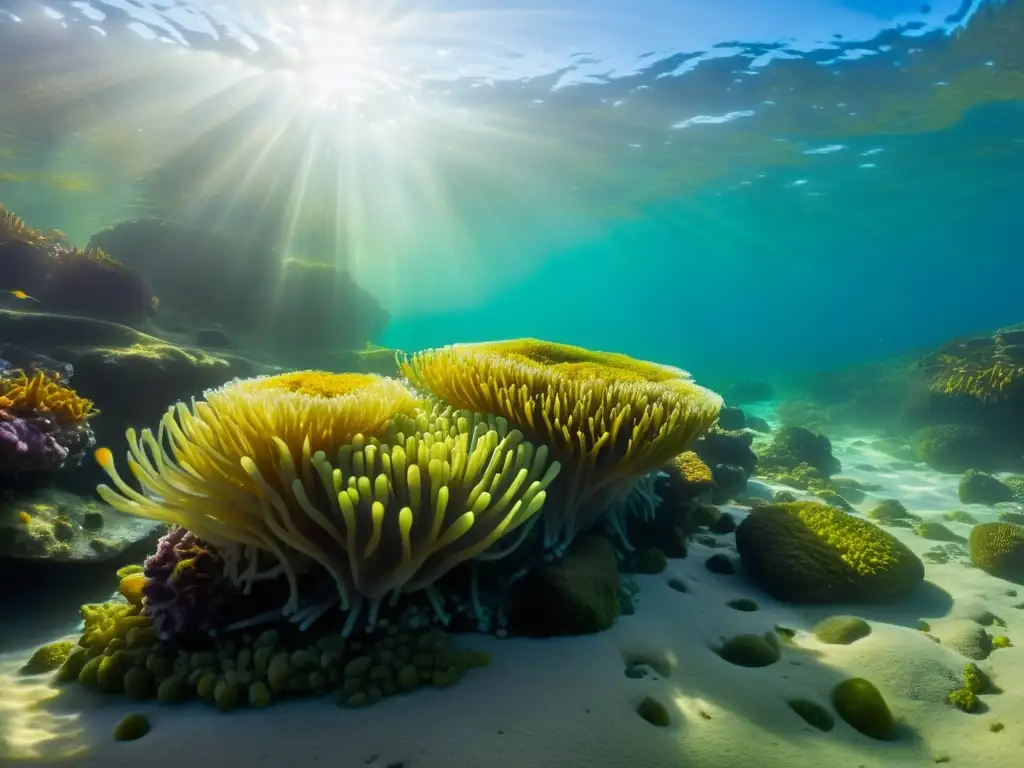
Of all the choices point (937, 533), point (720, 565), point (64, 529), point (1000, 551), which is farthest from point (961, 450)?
point (64, 529)

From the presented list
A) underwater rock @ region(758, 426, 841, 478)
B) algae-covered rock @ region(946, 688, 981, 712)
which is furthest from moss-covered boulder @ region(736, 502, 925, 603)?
underwater rock @ region(758, 426, 841, 478)

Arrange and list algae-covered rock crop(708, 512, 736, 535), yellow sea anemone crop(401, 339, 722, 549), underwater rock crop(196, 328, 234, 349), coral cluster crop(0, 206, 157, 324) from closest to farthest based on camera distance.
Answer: yellow sea anemone crop(401, 339, 722, 549) → algae-covered rock crop(708, 512, 736, 535) → coral cluster crop(0, 206, 157, 324) → underwater rock crop(196, 328, 234, 349)

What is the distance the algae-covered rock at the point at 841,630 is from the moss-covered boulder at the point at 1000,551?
3071 millimetres

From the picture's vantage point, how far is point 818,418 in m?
20.7

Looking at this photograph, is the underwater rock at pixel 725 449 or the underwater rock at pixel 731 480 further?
the underwater rock at pixel 725 449

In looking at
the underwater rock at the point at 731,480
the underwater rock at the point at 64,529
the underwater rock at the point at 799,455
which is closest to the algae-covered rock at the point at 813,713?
the underwater rock at the point at 64,529

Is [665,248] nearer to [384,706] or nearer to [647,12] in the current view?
[647,12]

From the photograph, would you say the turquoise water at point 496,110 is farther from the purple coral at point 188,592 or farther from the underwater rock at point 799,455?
the purple coral at point 188,592

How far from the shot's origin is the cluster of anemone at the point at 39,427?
4.56m

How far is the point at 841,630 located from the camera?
3592 millimetres

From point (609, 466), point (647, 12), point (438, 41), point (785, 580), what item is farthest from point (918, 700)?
point (438, 41)

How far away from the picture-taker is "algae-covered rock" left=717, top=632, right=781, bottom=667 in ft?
10.2

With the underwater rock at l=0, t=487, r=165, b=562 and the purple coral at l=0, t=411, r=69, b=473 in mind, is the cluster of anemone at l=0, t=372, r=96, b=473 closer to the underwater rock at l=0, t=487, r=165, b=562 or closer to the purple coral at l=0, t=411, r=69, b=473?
the purple coral at l=0, t=411, r=69, b=473

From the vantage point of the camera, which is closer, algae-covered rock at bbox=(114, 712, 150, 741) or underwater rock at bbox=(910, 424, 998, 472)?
algae-covered rock at bbox=(114, 712, 150, 741)
